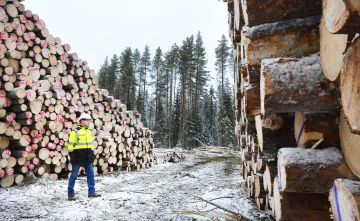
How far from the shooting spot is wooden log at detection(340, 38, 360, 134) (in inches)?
53.6

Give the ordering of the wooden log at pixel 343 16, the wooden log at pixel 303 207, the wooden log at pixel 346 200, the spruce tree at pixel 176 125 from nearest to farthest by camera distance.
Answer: the wooden log at pixel 343 16 < the wooden log at pixel 346 200 < the wooden log at pixel 303 207 < the spruce tree at pixel 176 125

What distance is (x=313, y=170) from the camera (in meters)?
2.30

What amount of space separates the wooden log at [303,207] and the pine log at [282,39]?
1164mm

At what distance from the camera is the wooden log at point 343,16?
121 centimetres

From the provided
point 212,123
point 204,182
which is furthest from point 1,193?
point 212,123

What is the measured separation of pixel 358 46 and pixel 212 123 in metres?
47.1

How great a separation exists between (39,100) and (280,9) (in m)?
6.76

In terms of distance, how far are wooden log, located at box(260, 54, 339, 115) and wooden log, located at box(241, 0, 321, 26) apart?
381mm

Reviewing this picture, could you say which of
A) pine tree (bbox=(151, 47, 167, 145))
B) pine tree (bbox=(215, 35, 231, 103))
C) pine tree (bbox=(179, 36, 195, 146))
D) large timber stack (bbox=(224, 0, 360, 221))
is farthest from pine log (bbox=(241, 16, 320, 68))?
pine tree (bbox=(215, 35, 231, 103))

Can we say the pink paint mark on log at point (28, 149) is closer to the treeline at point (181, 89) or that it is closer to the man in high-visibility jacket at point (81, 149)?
the man in high-visibility jacket at point (81, 149)

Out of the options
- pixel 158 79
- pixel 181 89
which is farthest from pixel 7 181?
pixel 158 79

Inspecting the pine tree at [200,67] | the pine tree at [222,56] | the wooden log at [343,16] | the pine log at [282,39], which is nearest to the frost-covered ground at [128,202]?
the pine log at [282,39]

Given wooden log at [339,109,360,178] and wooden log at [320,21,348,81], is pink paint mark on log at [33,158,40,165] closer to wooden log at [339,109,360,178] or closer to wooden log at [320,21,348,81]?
wooden log at [339,109,360,178]

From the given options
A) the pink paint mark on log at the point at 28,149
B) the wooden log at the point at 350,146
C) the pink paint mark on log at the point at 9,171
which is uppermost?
the wooden log at the point at 350,146
